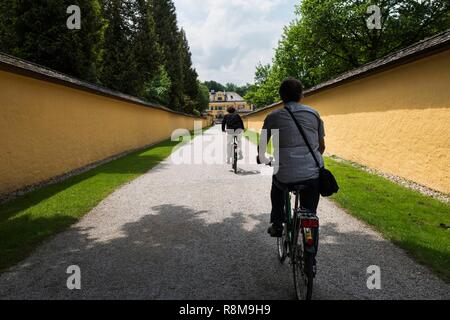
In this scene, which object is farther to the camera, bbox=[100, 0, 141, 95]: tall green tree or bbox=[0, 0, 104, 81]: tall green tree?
bbox=[100, 0, 141, 95]: tall green tree

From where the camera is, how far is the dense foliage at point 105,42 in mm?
15930

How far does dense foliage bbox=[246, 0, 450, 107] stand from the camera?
26000 mm

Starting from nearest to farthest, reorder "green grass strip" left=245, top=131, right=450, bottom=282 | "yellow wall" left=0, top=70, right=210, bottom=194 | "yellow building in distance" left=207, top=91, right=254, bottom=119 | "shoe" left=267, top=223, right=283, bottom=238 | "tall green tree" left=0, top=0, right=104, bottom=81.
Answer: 1. "shoe" left=267, top=223, right=283, bottom=238
2. "green grass strip" left=245, top=131, right=450, bottom=282
3. "yellow wall" left=0, top=70, right=210, bottom=194
4. "tall green tree" left=0, top=0, right=104, bottom=81
5. "yellow building in distance" left=207, top=91, right=254, bottom=119

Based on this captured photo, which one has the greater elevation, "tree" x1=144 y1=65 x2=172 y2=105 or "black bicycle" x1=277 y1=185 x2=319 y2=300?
"tree" x1=144 y1=65 x2=172 y2=105

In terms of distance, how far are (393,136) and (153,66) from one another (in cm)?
2764

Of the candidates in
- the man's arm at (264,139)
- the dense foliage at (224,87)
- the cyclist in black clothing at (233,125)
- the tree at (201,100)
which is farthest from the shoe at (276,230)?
the dense foliage at (224,87)

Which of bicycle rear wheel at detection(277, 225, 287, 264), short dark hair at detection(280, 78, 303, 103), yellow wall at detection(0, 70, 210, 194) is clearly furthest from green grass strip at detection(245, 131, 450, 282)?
yellow wall at detection(0, 70, 210, 194)

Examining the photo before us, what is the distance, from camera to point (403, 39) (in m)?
27.0

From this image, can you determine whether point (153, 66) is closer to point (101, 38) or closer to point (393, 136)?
point (101, 38)

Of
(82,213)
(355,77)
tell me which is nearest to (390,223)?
(82,213)

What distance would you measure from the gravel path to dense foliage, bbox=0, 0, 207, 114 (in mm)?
13716

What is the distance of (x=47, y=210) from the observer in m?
6.02

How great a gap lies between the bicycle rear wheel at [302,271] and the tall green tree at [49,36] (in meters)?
17.5

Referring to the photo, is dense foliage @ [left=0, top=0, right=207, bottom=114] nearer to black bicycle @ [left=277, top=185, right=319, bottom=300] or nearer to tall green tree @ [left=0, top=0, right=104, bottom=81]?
tall green tree @ [left=0, top=0, right=104, bottom=81]
